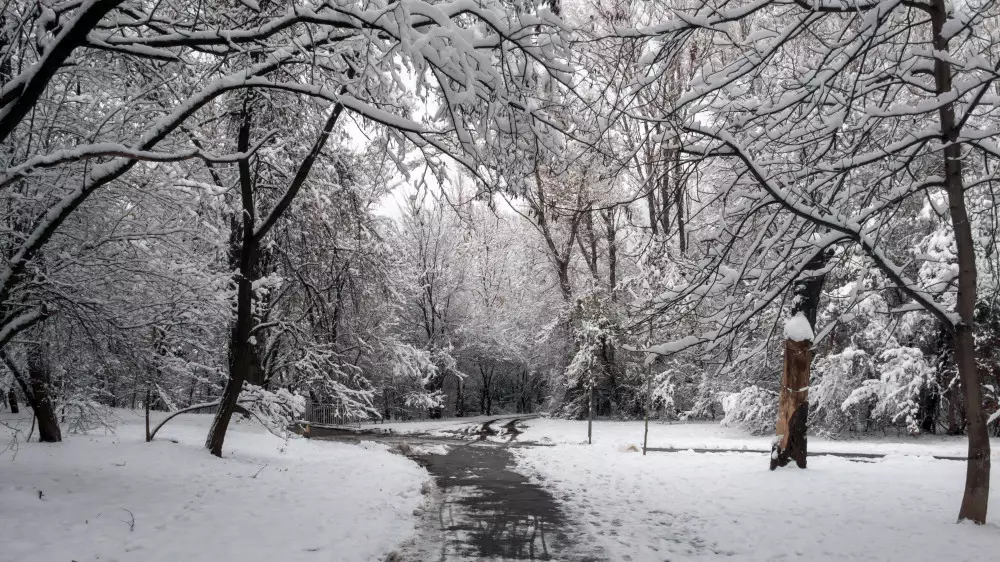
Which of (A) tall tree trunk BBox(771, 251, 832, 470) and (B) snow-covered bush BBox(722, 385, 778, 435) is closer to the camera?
(A) tall tree trunk BBox(771, 251, 832, 470)

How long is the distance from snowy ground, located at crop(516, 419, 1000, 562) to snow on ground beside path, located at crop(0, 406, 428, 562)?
244 centimetres

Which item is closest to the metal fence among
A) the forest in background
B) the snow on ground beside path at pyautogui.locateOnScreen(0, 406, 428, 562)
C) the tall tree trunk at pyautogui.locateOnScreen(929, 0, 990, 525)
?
the forest in background

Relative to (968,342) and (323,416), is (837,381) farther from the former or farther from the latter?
(323,416)

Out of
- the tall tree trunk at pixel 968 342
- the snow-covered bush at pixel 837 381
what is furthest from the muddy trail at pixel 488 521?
the snow-covered bush at pixel 837 381

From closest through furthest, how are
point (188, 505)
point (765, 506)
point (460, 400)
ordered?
point (188, 505), point (765, 506), point (460, 400)

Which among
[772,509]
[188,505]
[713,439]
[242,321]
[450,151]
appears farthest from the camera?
[713,439]

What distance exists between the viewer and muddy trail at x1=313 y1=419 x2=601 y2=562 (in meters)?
5.58

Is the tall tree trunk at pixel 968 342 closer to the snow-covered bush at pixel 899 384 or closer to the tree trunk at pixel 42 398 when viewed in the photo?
the tree trunk at pixel 42 398

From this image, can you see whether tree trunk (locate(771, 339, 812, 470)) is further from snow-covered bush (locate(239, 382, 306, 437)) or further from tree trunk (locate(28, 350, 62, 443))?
tree trunk (locate(28, 350, 62, 443))

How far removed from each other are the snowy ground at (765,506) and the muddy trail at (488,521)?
1.19ft

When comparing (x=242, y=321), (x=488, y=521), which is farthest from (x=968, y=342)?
(x=242, y=321)

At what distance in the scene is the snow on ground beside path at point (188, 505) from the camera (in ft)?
16.0

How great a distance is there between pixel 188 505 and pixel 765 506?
6410mm

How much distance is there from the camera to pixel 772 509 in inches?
288
